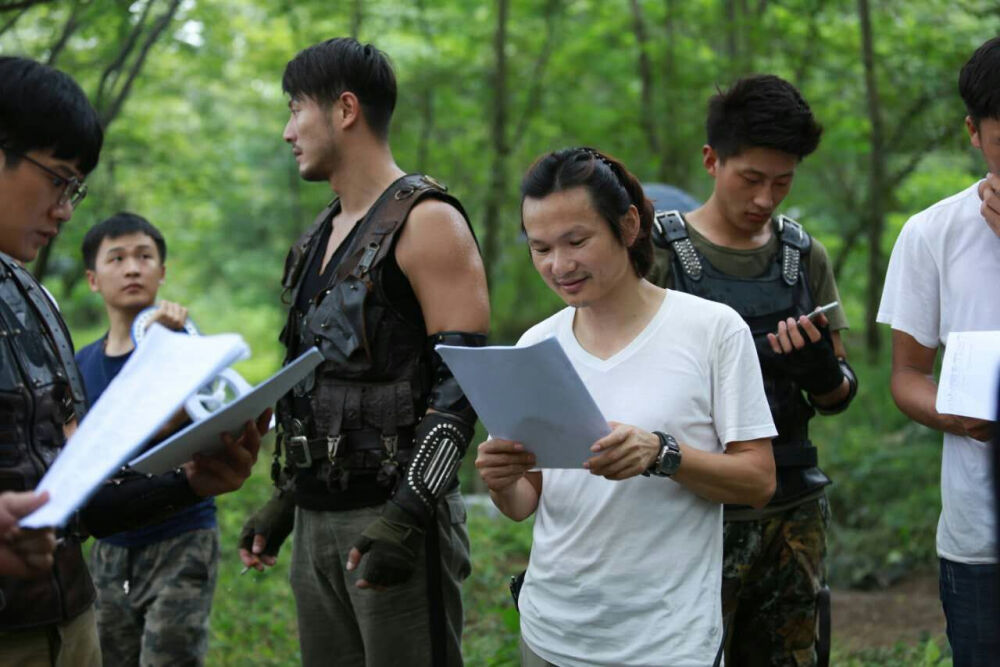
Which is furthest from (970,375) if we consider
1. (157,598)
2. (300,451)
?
(157,598)

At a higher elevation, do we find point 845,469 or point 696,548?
point 696,548

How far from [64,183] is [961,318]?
8.08 feet

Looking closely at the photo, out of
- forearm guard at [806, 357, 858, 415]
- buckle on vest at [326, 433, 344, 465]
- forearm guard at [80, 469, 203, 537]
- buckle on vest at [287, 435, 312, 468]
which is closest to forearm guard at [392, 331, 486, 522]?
buckle on vest at [326, 433, 344, 465]

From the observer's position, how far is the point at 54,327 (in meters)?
2.75

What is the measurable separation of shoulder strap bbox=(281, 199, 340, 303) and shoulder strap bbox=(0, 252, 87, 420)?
3.18ft

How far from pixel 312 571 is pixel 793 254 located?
196 centimetres

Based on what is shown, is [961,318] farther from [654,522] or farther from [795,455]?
[654,522]

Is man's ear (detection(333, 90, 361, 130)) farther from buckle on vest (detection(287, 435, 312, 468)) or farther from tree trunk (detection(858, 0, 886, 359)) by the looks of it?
tree trunk (detection(858, 0, 886, 359))

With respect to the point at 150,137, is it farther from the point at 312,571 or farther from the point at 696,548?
the point at 696,548

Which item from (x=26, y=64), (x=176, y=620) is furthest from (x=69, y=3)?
(x=26, y=64)

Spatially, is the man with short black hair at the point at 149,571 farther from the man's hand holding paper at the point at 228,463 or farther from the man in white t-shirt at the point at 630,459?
the man in white t-shirt at the point at 630,459

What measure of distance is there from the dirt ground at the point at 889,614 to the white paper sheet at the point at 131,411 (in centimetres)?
490

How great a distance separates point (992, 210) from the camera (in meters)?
2.97

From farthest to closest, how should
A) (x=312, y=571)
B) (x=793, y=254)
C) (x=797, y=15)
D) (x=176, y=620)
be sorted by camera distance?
1. (x=797, y=15)
2. (x=176, y=620)
3. (x=793, y=254)
4. (x=312, y=571)
